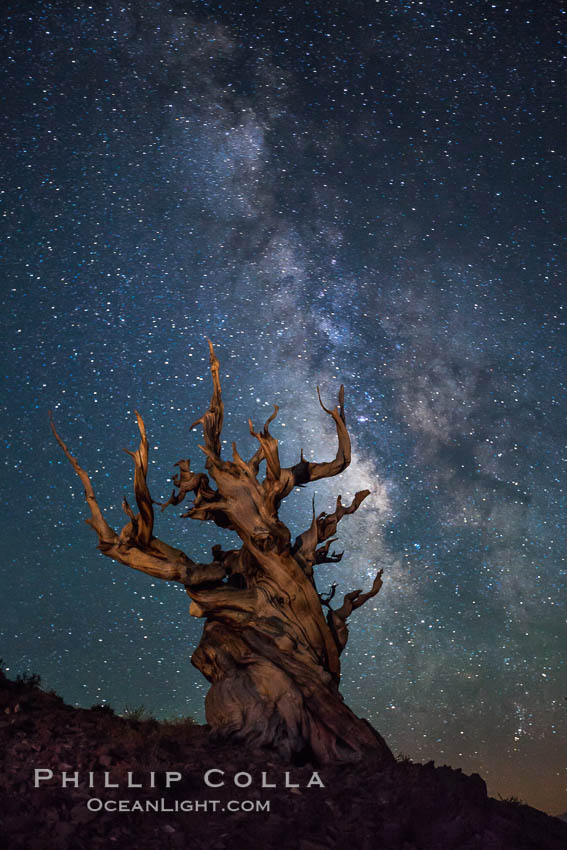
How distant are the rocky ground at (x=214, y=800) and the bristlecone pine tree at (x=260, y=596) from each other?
2.26ft

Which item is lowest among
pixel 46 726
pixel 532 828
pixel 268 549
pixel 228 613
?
pixel 532 828

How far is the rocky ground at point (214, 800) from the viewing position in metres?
6.09

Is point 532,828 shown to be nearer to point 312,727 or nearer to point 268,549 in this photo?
point 312,727

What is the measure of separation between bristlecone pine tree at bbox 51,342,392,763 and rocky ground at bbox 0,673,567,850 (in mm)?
689

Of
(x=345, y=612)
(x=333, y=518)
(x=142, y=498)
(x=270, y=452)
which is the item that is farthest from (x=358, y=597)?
(x=142, y=498)

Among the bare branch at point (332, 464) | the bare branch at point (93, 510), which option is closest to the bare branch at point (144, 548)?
the bare branch at point (93, 510)

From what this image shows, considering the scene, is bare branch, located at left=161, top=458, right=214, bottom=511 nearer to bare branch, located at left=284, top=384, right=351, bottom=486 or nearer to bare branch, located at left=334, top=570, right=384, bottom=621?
bare branch, located at left=284, top=384, right=351, bottom=486

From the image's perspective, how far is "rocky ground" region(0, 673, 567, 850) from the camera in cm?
609

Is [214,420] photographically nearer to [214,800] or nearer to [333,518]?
[333,518]

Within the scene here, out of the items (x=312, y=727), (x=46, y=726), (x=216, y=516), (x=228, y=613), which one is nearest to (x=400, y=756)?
(x=312, y=727)

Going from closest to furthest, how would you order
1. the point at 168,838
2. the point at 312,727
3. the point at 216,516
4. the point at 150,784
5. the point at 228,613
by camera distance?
1. the point at 168,838
2. the point at 150,784
3. the point at 312,727
4. the point at 228,613
5. the point at 216,516

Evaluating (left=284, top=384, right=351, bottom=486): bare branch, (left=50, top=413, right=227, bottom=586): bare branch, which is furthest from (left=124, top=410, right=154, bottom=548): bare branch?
(left=284, top=384, right=351, bottom=486): bare branch

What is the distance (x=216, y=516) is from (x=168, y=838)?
5.69 metres

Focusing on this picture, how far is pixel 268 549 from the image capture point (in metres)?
10.5
